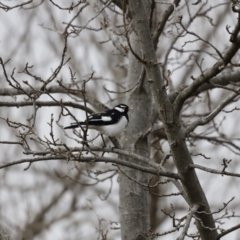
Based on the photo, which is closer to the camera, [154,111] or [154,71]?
[154,71]

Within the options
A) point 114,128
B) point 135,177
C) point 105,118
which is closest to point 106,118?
point 105,118

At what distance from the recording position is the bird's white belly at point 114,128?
5773 mm

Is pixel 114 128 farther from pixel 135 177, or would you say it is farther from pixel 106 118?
pixel 135 177

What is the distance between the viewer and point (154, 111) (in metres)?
6.45

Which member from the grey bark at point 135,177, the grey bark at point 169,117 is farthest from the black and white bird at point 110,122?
the grey bark at point 169,117

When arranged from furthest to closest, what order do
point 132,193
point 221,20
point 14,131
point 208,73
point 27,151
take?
point 221,20
point 14,131
point 132,193
point 27,151
point 208,73

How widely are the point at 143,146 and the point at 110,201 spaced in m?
5.72

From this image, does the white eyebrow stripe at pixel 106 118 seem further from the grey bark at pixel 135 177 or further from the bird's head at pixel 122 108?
the grey bark at pixel 135 177

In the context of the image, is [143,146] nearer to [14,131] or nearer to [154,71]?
[154,71]

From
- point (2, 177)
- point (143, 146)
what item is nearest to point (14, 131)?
point (2, 177)

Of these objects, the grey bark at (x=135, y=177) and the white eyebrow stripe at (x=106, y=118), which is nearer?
the white eyebrow stripe at (x=106, y=118)

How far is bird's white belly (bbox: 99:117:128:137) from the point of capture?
18.9ft

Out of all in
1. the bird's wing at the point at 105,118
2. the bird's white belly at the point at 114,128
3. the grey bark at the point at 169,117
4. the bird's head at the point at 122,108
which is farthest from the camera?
the bird's head at the point at 122,108

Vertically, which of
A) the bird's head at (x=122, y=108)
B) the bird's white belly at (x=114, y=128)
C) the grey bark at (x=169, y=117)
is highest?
the bird's head at (x=122, y=108)
